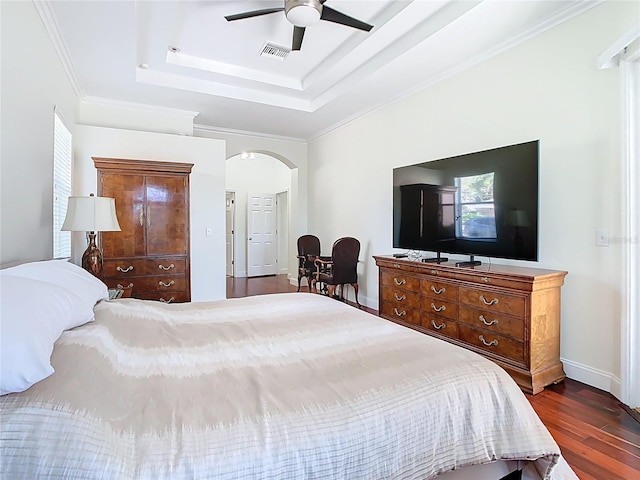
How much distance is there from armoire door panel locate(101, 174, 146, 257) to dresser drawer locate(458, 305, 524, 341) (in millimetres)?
3479

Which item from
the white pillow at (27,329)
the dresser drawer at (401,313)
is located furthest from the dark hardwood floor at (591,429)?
the white pillow at (27,329)

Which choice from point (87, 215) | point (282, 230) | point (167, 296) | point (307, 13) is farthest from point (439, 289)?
point (282, 230)

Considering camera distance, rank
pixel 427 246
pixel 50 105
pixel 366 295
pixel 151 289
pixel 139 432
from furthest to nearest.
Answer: pixel 366 295
pixel 151 289
pixel 427 246
pixel 50 105
pixel 139 432

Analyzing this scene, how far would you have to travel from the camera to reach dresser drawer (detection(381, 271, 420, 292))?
11.8 ft

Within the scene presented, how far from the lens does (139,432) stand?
0.88 metres

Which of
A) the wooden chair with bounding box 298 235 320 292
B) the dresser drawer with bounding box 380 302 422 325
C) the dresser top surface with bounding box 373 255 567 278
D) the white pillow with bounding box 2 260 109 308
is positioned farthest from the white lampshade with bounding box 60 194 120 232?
the wooden chair with bounding box 298 235 320 292

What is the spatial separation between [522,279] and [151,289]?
369 centimetres

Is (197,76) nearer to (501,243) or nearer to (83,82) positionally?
(83,82)

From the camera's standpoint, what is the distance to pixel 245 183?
856 centimetres

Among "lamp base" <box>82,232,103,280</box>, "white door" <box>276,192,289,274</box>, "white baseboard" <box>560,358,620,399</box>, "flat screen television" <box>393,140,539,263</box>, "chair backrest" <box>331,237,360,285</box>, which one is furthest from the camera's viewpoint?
"white door" <box>276,192,289,274</box>

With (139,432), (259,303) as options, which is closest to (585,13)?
(259,303)

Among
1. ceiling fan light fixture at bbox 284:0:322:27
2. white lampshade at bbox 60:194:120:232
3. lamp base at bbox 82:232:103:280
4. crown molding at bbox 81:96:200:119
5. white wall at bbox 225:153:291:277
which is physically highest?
crown molding at bbox 81:96:200:119

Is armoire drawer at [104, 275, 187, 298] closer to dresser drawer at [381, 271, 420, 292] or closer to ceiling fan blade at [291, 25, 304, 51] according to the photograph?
dresser drawer at [381, 271, 420, 292]

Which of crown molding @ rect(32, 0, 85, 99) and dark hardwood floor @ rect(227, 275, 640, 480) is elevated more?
crown molding @ rect(32, 0, 85, 99)
